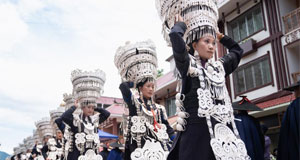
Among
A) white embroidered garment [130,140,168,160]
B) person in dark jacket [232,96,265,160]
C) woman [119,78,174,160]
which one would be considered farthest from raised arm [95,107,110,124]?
person in dark jacket [232,96,265,160]

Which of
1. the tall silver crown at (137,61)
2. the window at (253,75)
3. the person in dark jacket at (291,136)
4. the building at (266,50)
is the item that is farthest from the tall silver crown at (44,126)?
the person in dark jacket at (291,136)

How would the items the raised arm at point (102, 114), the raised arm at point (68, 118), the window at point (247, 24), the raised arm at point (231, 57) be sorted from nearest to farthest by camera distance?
the raised arm at point (231, 57) < the raised arm at point (68, 118) < the raised arm at point (102, 114) < the window at point (247, 24)

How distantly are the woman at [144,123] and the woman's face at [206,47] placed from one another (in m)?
1.61

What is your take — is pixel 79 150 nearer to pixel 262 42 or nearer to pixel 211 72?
pixel 211 72

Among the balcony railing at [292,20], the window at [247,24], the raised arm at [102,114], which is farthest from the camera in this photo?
the window at [247,24]

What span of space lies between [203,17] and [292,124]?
1.65 metres

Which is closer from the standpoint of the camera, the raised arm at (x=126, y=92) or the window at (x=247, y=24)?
the raised arm at (x=126, y=92)

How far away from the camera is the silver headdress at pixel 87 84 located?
5.95 meters

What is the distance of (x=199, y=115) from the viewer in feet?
8.81

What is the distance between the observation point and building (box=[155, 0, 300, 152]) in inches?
492

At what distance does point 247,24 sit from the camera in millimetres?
15031

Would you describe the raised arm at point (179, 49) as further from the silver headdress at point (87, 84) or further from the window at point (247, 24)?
the window at point (247, 24)

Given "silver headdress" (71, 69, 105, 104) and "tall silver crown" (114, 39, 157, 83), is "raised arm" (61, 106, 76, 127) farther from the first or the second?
"tall silver crown" (114, 39, 157, 83)

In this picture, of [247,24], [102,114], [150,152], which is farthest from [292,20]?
[150,152]
